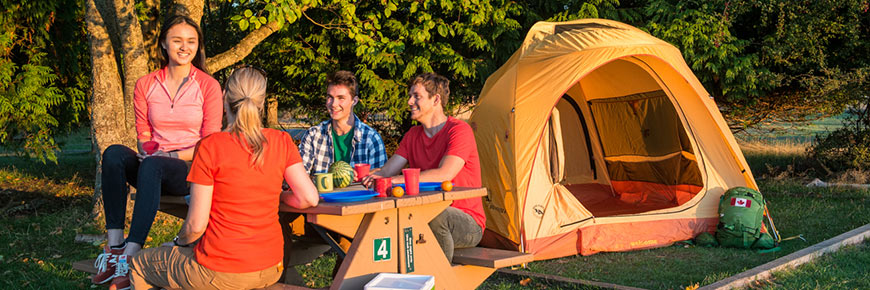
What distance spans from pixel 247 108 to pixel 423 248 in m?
1.04

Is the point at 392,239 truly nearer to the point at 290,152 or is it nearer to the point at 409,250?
the point at 409,250

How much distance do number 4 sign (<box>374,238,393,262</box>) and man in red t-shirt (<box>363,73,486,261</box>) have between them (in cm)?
38

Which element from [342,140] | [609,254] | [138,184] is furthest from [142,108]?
[609,254]

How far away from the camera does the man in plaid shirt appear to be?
4.22 m

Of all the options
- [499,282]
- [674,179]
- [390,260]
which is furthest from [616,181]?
[390,260]

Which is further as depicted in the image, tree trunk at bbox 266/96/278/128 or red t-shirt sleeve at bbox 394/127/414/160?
tree trunk at bbox 266/96/278/128

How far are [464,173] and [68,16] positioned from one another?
6.52 m

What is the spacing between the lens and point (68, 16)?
813 cm

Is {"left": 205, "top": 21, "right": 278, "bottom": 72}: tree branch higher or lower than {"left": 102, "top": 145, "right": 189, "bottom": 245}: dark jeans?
higher

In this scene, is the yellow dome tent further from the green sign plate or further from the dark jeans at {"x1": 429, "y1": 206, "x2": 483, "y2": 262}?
the green sign plate

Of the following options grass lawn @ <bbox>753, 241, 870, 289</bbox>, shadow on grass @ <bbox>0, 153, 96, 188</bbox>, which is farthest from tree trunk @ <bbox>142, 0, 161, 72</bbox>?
grass lawn @ <bbox>753, 241, 870, 289</bbox>

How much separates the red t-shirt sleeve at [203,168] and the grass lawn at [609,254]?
2.24 metres

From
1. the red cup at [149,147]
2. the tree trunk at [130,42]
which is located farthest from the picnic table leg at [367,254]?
the tree trunk at [130,42]

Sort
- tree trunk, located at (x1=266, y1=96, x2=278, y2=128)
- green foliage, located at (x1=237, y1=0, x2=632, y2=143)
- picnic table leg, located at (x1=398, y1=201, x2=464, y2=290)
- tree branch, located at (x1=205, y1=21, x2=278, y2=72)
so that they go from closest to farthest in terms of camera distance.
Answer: picnic table leg, located at (x1=398, y1=201, x2=464, y2=290), tree branch, located at (x1=205, y1=21, x2=278, y2=72), green foliage, located at (x1=237, y1=0, x2=632, y2=143), tree trunk, located at (x1=266, y1=96, x2=278, y2=128)
